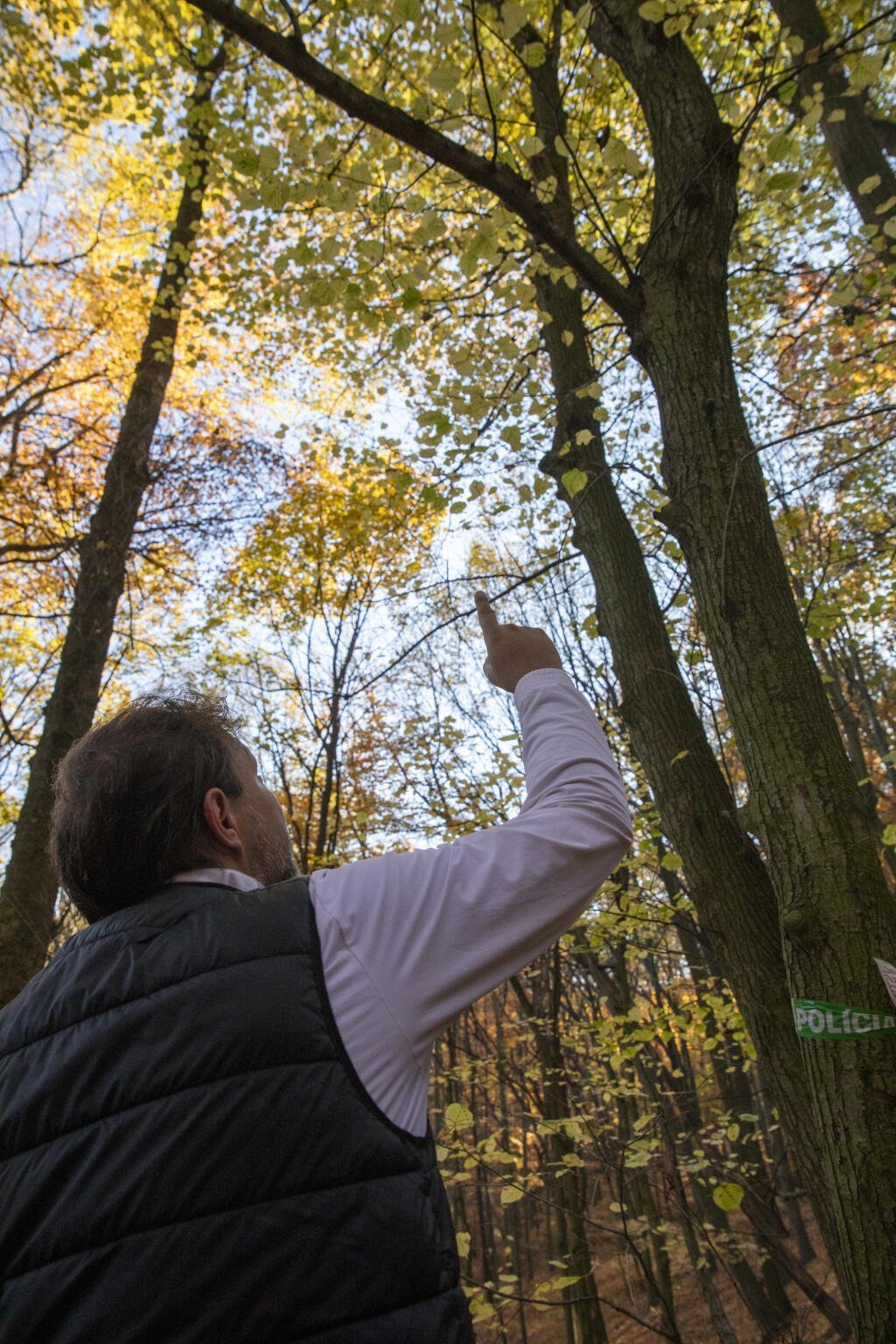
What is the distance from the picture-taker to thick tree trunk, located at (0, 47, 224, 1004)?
4750mm

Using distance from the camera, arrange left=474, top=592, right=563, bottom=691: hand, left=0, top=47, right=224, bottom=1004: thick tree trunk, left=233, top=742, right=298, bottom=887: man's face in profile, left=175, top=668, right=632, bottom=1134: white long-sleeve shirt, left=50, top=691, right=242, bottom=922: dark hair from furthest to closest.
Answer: left=0, top=47, right=224, bottom=1004: thick tree trunk, left=474, top=592, right=563, bottom=691: hand, left=233, top=742, right=298, bottom=887: man's face in profile, left=50, top=691, right=242, bottom=922: dark hair, left=175, top=668, right=632, bottom=1134: white long-sleeve shirt

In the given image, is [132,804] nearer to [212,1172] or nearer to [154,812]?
[154,812]

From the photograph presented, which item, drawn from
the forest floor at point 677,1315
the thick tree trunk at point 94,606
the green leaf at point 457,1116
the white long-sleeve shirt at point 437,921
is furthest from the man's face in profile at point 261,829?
the forest floor at point 677,1315

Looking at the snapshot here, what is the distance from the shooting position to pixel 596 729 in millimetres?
1363

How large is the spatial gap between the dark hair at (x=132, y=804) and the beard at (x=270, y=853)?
84 millimetres

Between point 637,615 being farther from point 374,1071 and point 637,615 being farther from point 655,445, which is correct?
point 655,445

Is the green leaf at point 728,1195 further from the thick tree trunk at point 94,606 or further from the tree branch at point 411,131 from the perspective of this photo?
the thick tree trunk at point 94,606

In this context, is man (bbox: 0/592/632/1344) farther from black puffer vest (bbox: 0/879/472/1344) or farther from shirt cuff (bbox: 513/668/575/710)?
shirt cuff (bbox: 513/668/575/710)

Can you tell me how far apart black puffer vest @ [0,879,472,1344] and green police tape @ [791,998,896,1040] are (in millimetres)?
1512

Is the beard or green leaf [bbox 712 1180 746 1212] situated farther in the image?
green leaf [bbox 712 1180 746 1212]

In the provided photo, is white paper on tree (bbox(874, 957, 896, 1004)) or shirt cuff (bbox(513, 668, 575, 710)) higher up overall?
shirt cuff (bbox(513, 668, 575, 710))

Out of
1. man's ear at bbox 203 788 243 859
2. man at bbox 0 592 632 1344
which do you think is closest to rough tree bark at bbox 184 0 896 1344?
man at bbox 0 592 632 1344

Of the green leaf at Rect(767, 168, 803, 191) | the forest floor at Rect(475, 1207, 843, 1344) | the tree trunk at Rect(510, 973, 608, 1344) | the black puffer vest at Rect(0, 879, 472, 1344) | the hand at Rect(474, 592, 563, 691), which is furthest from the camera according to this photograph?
the forest floor at Rect(475, 1207, 843, 1344)

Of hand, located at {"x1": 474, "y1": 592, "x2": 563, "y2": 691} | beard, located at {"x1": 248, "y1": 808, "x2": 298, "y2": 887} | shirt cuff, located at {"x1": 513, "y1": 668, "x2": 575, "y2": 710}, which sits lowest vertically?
beard, located at {"x1": 248, "y1": 808, "x2": 298, "y2": 887}
